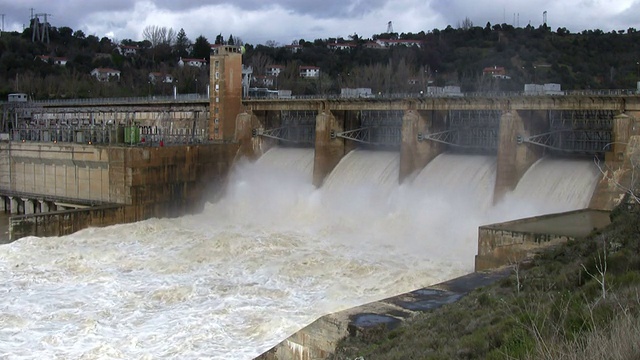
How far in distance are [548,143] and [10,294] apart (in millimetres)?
21055

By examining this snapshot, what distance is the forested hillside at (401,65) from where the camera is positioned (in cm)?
5891

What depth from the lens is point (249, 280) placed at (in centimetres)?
2227

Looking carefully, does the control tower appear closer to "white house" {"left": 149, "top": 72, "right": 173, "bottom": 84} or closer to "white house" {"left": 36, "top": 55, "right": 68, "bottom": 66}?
"white house" {"left": 149, "top": 72, "right": 173, "bottom": 84}

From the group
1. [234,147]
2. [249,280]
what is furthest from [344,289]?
[234,147]

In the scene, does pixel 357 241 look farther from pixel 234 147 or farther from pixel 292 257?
pixel 234 147

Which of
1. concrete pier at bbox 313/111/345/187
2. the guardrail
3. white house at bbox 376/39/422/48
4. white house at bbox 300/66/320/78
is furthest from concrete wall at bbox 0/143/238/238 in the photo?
white house at bbox 376/39/422/48

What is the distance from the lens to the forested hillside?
58906 millimetres

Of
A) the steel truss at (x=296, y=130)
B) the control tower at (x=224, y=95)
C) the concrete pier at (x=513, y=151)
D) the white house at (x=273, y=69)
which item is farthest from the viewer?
the white house at (x=273, y=69)

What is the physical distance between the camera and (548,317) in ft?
28.8

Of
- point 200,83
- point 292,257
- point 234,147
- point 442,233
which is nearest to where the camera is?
point 292,257

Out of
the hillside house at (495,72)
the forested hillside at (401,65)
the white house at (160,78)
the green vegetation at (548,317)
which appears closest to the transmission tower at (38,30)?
the forested hillside at (401,65)

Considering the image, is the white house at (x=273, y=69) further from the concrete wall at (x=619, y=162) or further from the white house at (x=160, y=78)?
the concrete wall at (x=619, y=162)

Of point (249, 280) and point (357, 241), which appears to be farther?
point (357, 241)

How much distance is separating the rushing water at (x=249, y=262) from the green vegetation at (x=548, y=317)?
16.8ft
